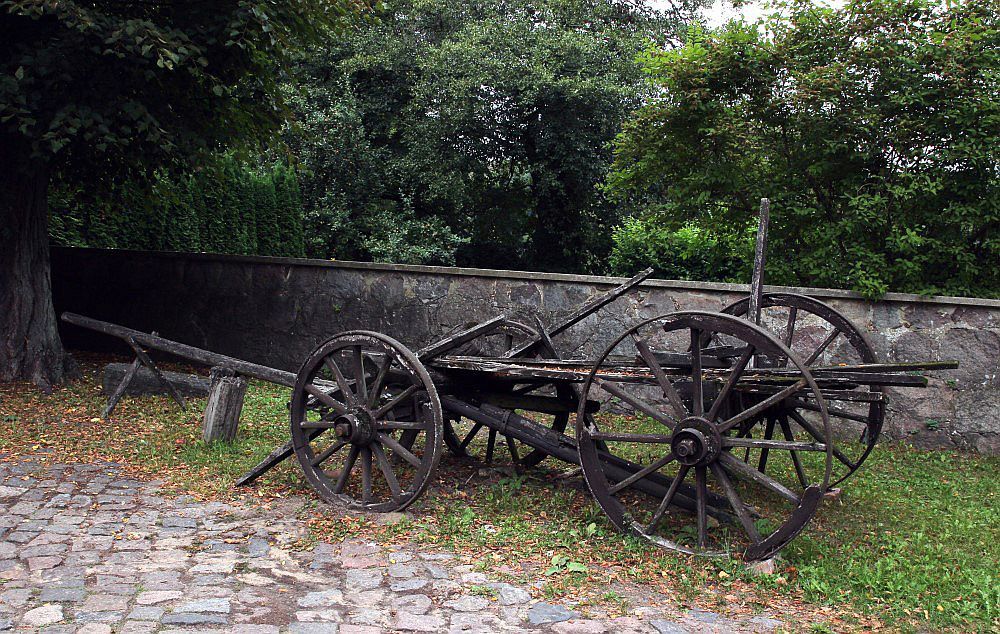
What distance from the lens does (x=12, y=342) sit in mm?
8523

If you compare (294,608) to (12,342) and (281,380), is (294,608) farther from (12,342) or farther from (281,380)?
(12,342)

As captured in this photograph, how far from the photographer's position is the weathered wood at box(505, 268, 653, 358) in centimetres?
533

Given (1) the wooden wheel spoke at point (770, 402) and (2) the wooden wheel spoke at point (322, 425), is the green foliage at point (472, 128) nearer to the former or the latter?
(2) the wooden wheel spoke at point (322, 425)

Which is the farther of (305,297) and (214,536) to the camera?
(305,297)

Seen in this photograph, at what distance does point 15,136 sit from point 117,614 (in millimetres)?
6021

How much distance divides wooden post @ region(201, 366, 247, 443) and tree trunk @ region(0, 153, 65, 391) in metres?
2.75

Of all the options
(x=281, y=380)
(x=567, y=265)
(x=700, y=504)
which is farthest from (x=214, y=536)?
(x=567, y=265)

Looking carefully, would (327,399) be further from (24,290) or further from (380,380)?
(24,290)

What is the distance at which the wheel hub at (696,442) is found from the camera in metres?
4.39

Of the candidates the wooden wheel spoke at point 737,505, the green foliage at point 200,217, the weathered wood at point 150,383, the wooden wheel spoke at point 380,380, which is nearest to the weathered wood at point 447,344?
the wooden wheel spoke at point 380,380

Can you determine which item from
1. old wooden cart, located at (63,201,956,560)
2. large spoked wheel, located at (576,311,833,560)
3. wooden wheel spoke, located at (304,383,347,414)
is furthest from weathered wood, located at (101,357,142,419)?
large spoked wheel, located at (576,311,833,560)

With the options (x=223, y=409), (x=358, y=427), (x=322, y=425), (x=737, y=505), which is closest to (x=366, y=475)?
(x=358, y=427)

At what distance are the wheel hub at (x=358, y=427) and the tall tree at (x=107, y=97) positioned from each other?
131 inches

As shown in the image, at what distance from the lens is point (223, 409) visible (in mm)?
6707
